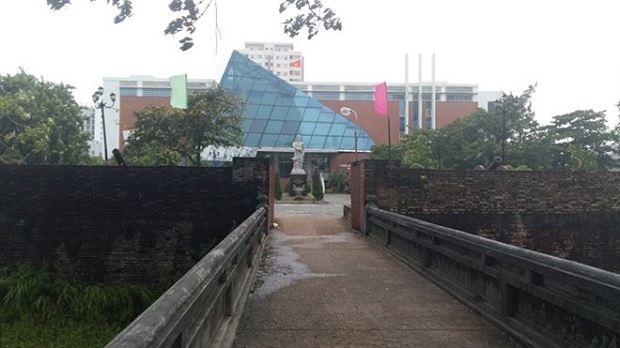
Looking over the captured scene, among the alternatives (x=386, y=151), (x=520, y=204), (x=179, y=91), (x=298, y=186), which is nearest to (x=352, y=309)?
(x=520, y=204)

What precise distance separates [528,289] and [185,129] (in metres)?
27.9

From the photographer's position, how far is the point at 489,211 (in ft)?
45.1

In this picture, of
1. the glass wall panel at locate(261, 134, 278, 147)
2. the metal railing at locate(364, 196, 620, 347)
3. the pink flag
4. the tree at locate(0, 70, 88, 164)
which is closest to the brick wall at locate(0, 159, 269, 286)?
the metal railing at locate(364, 196, 620, 347)

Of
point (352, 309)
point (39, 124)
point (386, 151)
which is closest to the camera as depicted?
point (352, 309)

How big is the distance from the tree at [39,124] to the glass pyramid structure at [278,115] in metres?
29.2

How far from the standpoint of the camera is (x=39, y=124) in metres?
24.1

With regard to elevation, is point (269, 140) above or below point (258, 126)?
below

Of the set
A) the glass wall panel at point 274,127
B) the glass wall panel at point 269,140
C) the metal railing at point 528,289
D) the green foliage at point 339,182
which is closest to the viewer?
the metal railing at point 528,289

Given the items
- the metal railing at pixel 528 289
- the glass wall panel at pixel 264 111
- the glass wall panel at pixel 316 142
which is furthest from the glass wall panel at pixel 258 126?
the metal railing at pixel 528 289

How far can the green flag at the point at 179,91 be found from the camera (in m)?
29.9

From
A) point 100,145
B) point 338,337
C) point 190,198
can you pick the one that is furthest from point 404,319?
point 100,145

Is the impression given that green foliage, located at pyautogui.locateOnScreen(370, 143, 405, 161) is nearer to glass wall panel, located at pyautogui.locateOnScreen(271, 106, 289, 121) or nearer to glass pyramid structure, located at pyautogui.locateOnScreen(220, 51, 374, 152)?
glass pyramid structure, located at pyautogui.locateOnScreen(220, 51, 374, 152)

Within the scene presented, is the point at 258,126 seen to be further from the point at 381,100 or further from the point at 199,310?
the point at 199,310

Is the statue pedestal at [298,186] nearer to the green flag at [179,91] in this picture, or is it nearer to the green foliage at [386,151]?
the green flag at [179,91]
